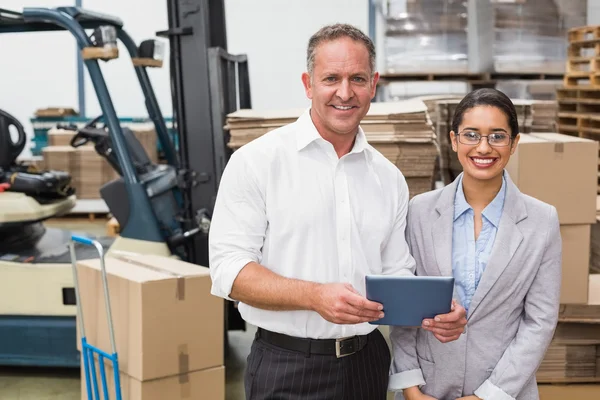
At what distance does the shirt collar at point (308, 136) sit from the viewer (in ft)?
8.12

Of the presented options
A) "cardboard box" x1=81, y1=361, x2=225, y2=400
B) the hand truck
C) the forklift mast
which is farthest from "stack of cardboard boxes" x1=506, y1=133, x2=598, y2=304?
the forklift mast

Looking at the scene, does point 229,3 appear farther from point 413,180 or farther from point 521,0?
point 413,180

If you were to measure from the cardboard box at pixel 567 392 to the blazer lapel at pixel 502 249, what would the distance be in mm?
1613

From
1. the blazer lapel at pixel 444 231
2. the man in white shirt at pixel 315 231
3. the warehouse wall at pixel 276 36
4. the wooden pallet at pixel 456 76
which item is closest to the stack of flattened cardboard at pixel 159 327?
the man in white shirt at pixel 315 231

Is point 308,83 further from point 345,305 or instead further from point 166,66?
point 166,66

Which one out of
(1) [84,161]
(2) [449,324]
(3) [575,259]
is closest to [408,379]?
(2) [449,324]

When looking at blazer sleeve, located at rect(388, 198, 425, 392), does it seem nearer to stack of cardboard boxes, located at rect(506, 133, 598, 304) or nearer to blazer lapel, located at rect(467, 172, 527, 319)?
blazer lapel, located at rect(467, 172, 527, 319)

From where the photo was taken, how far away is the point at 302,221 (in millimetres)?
2414

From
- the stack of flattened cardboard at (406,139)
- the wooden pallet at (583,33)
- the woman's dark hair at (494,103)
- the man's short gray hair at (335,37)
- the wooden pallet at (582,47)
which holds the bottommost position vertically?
the stack of flattened cardboard at (406,139)

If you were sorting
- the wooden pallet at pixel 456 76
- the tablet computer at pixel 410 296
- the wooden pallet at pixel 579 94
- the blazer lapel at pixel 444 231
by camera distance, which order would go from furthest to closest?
the wooden pallet at pixel 456 76 → the wooden pallet at pixel 579 94 → the blazer lapel at pixel 444 231 → the tablet computer at pixel 410 296

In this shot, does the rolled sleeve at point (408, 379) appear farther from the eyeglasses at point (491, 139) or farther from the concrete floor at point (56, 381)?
the concrete floor at point (56, 381)

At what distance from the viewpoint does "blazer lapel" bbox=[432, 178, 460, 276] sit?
2461mm

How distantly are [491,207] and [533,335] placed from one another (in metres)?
0.40

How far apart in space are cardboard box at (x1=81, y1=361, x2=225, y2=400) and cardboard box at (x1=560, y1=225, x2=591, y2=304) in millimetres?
1739
